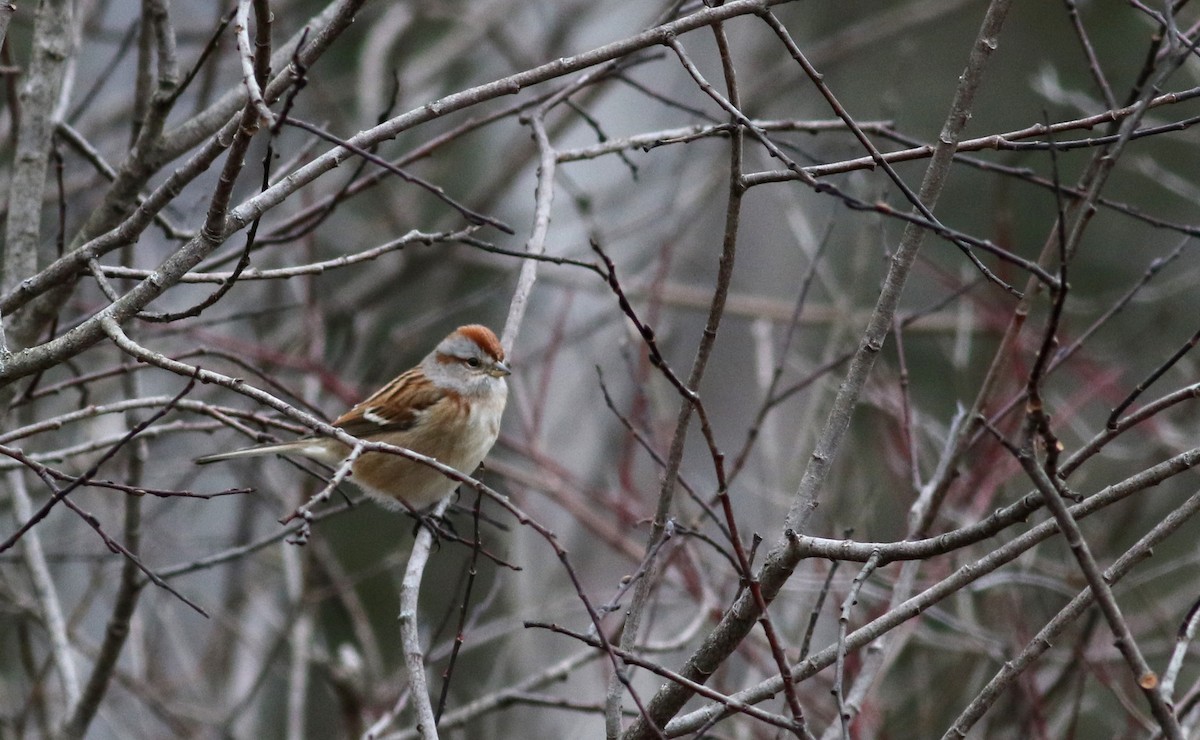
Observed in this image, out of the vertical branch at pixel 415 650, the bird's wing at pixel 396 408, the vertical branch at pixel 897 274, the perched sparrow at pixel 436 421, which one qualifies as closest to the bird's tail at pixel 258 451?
the perched sparrow at pixel 436 421

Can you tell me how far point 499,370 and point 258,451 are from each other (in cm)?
103

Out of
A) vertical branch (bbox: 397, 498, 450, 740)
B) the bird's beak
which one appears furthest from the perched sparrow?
vertical branch (bbox: 397, 498, 450, 740)

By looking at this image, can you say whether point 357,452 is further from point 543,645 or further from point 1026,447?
point 543,645

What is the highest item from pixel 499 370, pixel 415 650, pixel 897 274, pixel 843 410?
pixel 499 370

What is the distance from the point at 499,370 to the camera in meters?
5.05

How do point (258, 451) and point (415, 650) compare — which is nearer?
point (415, 650)

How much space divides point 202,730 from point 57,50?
5.04 metres

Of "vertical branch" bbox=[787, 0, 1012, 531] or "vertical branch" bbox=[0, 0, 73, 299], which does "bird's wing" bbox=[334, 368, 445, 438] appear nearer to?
"vertical branch" bbox=[0, 0, 73, 299]

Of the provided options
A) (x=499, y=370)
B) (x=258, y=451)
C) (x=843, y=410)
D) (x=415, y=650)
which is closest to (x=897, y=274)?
(x=843, y=410)

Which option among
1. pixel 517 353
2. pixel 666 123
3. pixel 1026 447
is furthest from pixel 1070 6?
pixel 666 123

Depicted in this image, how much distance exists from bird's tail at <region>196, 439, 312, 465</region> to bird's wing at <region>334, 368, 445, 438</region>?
0.33 m

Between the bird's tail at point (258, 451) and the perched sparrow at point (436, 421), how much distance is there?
0.02m

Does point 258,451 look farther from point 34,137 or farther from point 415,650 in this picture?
point 415,650

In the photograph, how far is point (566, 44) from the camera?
1005 centimetres
